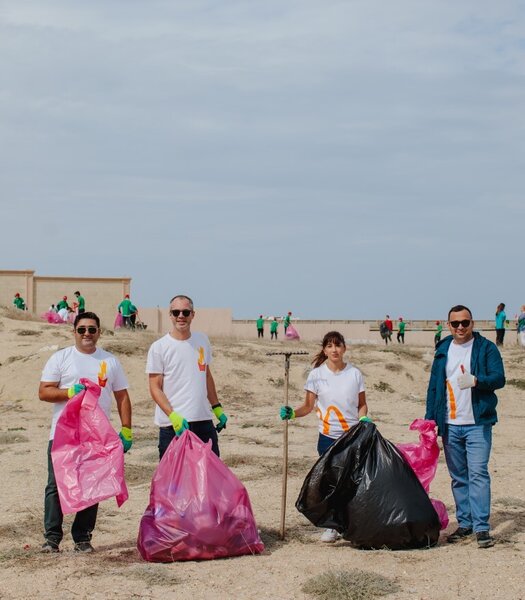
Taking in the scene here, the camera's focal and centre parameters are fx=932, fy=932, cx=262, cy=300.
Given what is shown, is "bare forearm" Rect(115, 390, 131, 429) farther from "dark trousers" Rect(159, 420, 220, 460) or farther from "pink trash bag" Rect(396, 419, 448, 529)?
"pink trash bag" Rect(396, 419, 448, 529)

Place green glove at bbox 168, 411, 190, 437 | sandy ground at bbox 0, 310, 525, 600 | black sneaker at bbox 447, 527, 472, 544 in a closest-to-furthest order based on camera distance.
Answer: sandy ground at bbox 0, 310, 525, 600
green glove at bbox 168, 411, 190, 437
black sneaker at bbox 447, 527, 472, 544

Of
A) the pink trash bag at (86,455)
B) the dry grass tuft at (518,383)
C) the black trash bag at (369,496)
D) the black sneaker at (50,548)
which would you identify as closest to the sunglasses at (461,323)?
the black trash bag at (369,496)

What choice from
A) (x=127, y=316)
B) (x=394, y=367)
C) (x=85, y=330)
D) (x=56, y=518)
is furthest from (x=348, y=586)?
(x=127, y=316)

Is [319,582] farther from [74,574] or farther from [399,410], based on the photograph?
[399,410]

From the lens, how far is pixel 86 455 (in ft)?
19.4

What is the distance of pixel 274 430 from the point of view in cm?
1305

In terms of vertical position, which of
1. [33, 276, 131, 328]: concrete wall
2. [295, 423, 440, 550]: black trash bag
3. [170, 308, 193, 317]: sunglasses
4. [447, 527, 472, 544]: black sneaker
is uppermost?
[33, 276, 131, 328]: concrete wall

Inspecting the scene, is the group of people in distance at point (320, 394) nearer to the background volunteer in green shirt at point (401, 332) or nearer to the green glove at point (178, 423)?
the green glove at point (178, 423)

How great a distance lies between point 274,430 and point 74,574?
7657 mm

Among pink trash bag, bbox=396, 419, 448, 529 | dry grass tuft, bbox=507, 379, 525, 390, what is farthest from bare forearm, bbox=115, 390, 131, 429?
dry grass tuft, bbox=507, 379, 525, 390

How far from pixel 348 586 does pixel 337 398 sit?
61.8 inches

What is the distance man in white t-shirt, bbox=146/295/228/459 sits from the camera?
6.09 meters

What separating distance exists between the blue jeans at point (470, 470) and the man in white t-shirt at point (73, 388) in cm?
220

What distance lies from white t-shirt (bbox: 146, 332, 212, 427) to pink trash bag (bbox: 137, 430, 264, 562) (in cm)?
22
